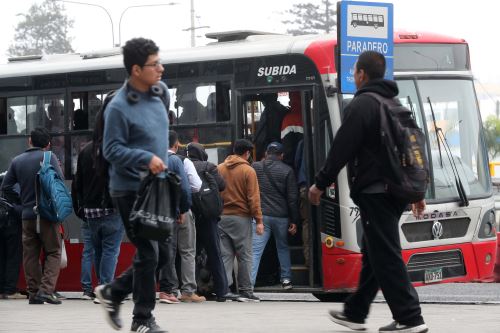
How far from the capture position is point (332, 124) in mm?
13648

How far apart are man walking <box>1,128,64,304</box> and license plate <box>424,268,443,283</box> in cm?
379

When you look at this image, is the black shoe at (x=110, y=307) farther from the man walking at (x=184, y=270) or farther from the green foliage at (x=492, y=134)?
the green foliage at (x=492, y=134)

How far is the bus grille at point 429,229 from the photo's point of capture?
1371 centimetres

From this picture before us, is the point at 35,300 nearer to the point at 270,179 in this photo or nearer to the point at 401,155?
the point at 270,179

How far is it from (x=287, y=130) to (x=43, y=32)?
12173 cm

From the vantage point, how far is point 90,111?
1558cm

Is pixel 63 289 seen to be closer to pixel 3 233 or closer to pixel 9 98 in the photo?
pixel 3 233

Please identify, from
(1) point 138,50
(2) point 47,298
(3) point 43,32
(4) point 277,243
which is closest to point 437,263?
(4) point 277,243

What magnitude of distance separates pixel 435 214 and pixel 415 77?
4.87 ft

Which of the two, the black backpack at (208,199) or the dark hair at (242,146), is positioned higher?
the dark hair at (242,146)

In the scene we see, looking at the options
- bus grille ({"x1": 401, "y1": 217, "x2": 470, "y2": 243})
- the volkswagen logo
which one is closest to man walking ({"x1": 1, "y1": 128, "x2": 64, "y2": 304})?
bus grille ({"x1": 401, "y1": 217, "x2": 470, "y2": 243})

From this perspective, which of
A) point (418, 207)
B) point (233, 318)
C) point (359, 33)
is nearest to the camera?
point (418, 207)

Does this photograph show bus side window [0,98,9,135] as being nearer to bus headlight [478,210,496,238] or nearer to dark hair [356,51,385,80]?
bus headlight [478,210,496,238]

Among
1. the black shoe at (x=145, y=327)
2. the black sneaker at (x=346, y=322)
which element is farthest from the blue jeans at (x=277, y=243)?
the black shoe at (x=145, y=327)
